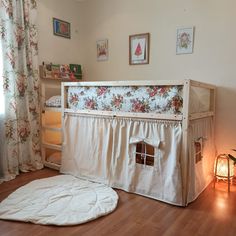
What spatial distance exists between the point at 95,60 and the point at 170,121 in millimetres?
1997

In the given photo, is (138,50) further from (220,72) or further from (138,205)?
(138,205)

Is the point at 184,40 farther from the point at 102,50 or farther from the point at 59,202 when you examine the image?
the point at 59,202

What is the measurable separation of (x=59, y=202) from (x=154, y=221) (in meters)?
0.83

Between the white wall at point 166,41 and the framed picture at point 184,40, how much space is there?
5 centimetres

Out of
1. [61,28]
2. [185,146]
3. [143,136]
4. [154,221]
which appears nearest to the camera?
[154,221]

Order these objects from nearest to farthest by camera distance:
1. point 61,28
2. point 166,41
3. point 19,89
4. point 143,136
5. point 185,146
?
point 185,146
point 143,136
point 19,89
point 166,41
point 61,28

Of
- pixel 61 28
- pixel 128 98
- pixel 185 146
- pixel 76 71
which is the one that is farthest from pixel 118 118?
pixel 61 28

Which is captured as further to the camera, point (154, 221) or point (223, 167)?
point (223, 167)

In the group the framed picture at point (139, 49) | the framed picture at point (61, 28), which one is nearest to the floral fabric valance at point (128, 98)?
the framed picture at point (139, 49)

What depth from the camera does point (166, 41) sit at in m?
2.95

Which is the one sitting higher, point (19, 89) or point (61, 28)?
point (61, 28)

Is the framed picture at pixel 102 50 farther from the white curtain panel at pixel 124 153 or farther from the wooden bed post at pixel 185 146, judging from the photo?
the wooden bed post at pixel 185 146

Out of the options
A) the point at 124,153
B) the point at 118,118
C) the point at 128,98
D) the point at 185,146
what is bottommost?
the point at 124,153

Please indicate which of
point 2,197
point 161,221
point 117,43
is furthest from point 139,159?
point 117,43
